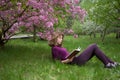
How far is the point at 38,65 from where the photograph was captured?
778 cm

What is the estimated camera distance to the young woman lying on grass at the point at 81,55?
7430 millimetres

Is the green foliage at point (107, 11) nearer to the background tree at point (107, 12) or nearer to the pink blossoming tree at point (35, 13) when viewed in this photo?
the background tree at point (107, 12)

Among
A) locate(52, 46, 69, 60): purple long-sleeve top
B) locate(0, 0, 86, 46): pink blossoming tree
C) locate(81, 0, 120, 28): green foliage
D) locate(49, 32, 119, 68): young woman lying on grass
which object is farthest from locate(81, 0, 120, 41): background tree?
locate(52, 46, 69, 60): purple long-sleeve top

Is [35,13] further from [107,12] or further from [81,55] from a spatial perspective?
[107,12]

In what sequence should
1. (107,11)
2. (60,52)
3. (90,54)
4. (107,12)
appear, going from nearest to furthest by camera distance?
(90,54)
(60,52)
(107,11)
(107,12)

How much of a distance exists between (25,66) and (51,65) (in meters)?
0.78

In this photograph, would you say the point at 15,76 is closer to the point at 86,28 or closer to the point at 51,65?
the point at 51,65

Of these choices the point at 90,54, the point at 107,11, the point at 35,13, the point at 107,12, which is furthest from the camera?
the point at 107,12

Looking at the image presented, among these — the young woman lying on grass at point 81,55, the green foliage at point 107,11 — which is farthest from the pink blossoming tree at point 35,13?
the green foliage at point 107,11

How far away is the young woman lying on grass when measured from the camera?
7430 mm

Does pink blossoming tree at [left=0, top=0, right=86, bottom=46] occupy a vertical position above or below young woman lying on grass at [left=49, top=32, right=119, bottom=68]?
above

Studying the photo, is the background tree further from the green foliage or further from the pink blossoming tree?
the pink blossoming tree

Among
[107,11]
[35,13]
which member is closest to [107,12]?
[107,11]

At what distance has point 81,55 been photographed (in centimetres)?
775
